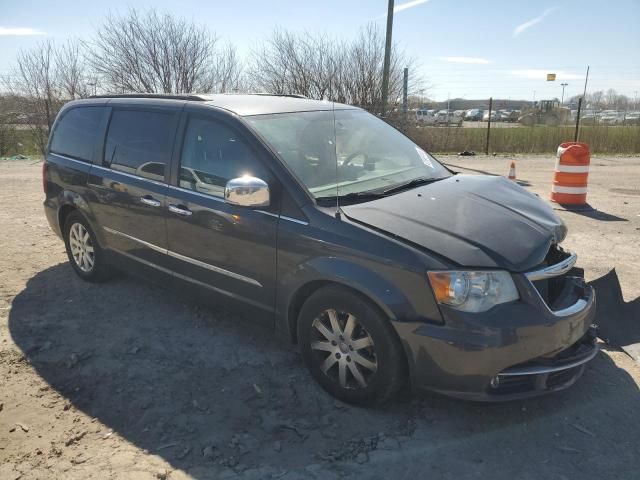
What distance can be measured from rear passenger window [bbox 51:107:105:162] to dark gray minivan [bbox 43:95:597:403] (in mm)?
157

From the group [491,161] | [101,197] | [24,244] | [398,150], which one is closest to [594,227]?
[398,150]

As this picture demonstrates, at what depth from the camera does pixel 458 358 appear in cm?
268

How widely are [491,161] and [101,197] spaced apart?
14.8 m

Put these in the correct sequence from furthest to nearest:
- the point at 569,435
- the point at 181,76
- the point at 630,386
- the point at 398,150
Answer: the point at 181,76 < the point at 398,150 < the point at 630,386 < the point at 569,435

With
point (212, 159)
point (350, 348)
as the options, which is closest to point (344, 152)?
point (212, 159)

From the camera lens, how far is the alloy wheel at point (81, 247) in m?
5.09

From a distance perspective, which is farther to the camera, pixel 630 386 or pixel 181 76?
pixel 181 76

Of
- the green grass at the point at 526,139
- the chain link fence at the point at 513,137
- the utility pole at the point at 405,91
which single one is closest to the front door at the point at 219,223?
the utility pole at the point at 405,91

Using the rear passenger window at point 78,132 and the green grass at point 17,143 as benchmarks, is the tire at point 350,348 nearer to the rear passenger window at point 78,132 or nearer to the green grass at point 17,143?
the rear passenger window at point 78,132

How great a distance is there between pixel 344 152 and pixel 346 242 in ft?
3.57

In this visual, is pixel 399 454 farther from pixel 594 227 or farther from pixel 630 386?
pixel 594 227

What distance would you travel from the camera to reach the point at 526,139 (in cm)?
2108

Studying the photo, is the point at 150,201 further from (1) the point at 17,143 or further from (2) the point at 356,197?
(1) the point at 17,143

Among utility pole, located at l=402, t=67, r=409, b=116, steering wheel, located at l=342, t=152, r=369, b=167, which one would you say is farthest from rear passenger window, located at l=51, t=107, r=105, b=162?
utility pole, located at l=402, t=67, r=409, b=116
